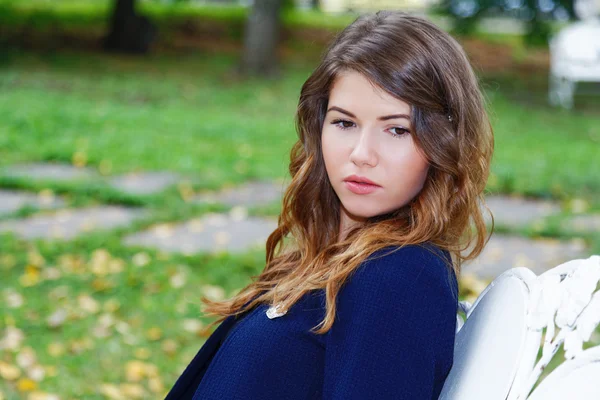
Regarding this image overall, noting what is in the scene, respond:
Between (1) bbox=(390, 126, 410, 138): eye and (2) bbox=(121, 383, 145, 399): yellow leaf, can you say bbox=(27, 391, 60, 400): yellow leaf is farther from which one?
(1) bbox=(390, 126, 410, 138): eye

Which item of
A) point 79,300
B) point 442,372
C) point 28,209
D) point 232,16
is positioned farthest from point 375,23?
point 232,16

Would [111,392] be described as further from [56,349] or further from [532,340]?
[532,340]

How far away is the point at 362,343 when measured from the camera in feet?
4.61

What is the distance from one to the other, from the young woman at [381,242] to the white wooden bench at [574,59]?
11373 millimetres

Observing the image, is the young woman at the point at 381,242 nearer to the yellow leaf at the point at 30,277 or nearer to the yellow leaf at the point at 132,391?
the yellow leaf at the point at 132,391

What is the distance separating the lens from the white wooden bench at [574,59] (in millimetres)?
12648

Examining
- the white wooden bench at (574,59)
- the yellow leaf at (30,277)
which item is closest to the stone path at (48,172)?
the yellow leaf at (30,277)

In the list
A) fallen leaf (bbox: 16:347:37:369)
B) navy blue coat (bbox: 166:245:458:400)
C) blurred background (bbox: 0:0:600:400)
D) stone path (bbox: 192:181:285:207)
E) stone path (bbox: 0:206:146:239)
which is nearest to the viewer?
navy blue coat (bbox: 166:245:458:400)

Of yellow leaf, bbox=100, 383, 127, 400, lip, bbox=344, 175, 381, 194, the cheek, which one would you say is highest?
the cheek

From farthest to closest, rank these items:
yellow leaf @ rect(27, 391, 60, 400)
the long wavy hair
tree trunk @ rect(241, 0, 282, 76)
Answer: tree trunk @ rect(241, 0, 282, 76)
yellow leaf @ rect(27, 391, 60, 400)
the long wavy hair

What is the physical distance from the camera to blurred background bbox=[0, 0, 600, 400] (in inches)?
158

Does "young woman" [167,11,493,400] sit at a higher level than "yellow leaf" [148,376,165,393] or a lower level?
higher

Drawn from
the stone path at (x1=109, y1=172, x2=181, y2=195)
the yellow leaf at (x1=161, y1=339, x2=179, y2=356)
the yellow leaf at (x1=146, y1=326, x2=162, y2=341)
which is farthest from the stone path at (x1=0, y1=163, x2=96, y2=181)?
the yellow leaf at (x1=161, y1=339, x2=179, y2=356)

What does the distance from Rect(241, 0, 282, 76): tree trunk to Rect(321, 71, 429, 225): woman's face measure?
11991 millimetres
